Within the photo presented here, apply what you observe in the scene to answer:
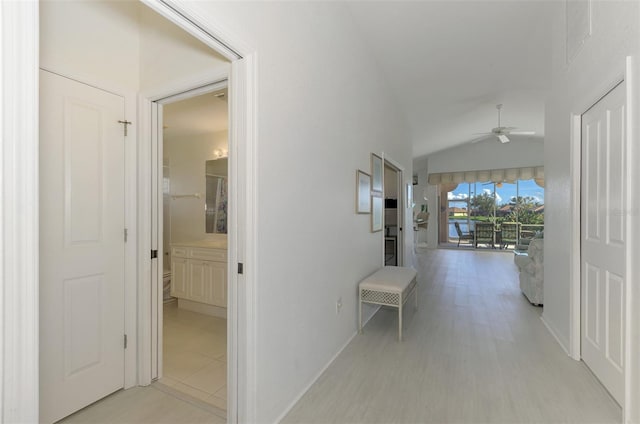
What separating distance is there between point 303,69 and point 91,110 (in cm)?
136

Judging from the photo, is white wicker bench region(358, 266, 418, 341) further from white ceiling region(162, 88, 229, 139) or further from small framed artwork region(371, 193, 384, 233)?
white ceiling region(162, 88, 229, 139)

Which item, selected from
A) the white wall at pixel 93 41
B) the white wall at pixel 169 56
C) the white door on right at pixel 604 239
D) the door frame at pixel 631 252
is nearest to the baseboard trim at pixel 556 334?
the white door on right at pixel 604 239

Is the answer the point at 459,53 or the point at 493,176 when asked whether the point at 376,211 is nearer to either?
the point at 459,53

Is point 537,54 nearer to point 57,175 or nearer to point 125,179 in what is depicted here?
point 125,179

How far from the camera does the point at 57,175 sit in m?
1.69

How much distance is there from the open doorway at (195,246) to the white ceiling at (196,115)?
0.4 inches

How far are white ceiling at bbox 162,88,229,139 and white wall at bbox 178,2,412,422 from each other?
4.11 feet

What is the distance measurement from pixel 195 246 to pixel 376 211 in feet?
7.39

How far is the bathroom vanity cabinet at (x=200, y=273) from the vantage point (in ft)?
11.0

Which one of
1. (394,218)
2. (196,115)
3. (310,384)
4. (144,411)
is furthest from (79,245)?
(394,218)

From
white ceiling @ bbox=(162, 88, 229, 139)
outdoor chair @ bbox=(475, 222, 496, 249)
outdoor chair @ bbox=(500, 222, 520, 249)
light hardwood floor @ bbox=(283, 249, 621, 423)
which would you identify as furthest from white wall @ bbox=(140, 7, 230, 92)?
outdoor chair @ bbox=(500, 222, 520, 249)

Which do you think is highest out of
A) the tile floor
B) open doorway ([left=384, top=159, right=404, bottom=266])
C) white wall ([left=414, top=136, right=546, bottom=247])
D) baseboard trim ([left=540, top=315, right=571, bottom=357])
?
white wall ([left=414, top=136, right=546, bottom=247])

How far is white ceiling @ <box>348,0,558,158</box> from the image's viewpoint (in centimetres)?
277

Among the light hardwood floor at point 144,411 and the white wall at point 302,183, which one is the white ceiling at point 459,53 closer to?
the white wall at point 302,183
